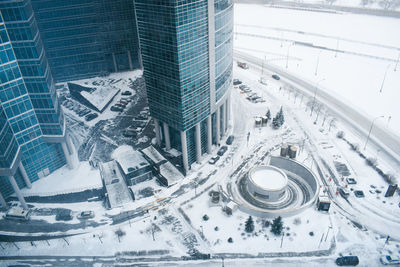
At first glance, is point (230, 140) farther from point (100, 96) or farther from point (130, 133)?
point (100, 96)

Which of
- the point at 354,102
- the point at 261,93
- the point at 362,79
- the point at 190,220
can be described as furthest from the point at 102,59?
the point at 362,79

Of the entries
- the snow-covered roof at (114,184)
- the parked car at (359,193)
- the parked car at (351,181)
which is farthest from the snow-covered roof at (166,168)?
the parked car at (359,193)

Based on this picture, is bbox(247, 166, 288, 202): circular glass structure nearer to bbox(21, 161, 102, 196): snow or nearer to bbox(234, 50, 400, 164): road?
bbox(234, 50, 400, 164): road

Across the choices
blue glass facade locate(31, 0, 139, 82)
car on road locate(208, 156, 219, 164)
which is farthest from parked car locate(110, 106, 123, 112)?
car on road locate(208, 156, 219, 164)

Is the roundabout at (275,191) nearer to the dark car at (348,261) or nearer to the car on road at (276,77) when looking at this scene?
the dark car at (348,261)

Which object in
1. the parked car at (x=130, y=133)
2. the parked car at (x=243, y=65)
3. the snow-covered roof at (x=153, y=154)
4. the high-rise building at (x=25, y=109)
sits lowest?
the parked car at (x=130, y=133)

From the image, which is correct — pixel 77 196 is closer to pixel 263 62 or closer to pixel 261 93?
pixel 261 93

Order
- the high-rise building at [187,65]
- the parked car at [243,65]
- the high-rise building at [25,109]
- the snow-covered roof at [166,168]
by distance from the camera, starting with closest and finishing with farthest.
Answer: the high-rise building at [187,65]
the high-rise building at [25,109]
the snow-covered roof at [166,168]
the parked car at [243,65]
